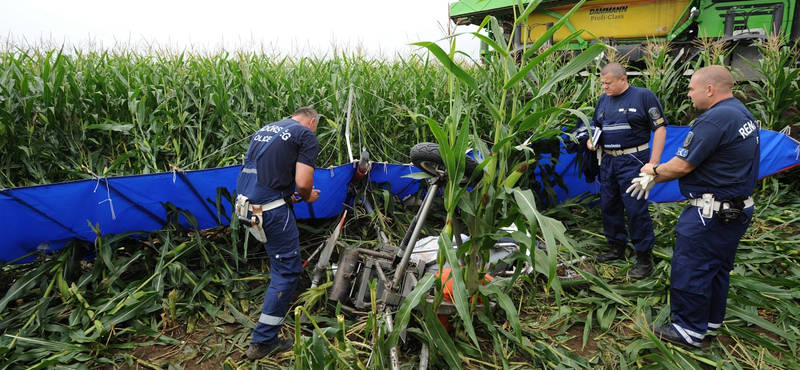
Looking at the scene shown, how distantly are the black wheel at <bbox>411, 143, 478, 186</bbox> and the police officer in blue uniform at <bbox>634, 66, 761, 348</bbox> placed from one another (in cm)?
134

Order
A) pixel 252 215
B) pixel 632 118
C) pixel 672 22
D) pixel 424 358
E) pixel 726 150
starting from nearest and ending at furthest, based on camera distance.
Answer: pixel 424 358
pixel 726 150
pixel 252 215
pixel 632 118
pixel 672 22

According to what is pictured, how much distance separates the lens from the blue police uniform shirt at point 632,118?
359 centimetres

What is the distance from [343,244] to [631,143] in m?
2.48

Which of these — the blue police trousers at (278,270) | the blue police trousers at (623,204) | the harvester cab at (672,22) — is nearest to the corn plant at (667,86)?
the harvester cab at (672,22)

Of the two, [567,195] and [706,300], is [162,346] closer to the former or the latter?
[706,300]

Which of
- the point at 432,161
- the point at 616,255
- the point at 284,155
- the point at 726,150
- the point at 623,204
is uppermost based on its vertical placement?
the point at 284,155

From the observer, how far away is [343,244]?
3209mm

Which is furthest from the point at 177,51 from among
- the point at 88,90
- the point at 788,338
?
the point at 788,338

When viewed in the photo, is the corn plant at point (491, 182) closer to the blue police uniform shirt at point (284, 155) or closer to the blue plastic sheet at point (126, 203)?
the blue police uniform shirt at point (284, 155)

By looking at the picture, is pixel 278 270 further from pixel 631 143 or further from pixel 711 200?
pixel 631 143

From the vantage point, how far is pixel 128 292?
309cm

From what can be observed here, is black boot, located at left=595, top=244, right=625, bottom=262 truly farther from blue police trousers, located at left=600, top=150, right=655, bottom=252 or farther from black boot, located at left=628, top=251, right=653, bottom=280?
black boot, located at left=628, top=251, right=653, bottom=280

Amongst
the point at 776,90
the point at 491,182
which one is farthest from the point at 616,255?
the point at 776,90

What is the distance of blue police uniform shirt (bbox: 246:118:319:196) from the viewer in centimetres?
289
